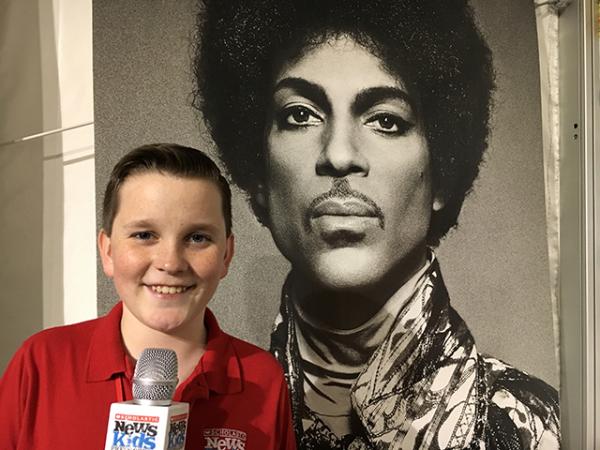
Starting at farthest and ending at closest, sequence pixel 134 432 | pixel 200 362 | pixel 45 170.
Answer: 1. pixel 45 170
2. pixel 200 362
3. pixel 134 432

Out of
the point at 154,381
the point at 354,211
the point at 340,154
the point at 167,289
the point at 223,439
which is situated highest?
the point at 340,154

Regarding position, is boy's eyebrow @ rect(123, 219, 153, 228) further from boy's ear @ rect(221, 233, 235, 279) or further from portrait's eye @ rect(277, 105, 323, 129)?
portrait's eye @ rect(277, 105, 323, 129)

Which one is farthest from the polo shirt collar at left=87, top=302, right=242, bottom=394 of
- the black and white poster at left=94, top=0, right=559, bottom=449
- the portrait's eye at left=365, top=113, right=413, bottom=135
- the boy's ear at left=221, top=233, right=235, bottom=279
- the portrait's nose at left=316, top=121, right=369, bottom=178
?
the portrait's eye at left=365, top=113, right=413, bottom=135

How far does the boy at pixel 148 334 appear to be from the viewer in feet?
3.21

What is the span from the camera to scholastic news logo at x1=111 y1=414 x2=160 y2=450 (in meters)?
0.75

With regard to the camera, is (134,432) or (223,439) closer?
(134,432)

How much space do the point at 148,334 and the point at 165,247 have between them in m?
0.17

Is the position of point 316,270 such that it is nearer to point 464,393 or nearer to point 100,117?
point 464,393

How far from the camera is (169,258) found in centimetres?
96

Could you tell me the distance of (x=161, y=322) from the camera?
991 millimetres

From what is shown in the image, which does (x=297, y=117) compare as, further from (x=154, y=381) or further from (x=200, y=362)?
(x=154, y=381)

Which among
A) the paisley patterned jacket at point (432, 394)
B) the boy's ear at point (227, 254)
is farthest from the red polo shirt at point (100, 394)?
the paisley patterned jacket at point (432, 394)

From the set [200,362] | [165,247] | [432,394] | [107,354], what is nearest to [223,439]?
[200,362]

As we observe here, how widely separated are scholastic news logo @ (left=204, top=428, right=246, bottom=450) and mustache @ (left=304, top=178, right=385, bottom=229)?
2.07ft
